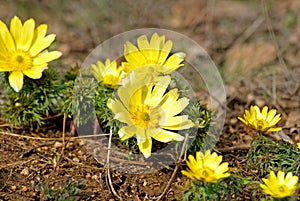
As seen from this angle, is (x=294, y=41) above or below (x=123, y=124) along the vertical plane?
above

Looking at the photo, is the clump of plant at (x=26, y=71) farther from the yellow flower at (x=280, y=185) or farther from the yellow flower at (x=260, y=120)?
the yellow flower at (x=280, y=185)

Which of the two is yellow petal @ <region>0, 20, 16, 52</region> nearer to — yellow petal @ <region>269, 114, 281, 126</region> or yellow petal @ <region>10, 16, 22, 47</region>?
yellow petal @ <region>10, 16, 22, 47</region>

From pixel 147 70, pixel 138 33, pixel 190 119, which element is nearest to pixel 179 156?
pixel 190 119

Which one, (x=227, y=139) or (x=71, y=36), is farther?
(x=71, y=36)

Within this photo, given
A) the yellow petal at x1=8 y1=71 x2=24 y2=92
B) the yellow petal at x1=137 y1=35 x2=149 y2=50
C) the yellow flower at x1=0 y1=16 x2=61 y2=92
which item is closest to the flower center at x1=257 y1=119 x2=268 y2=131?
the yellow petal at x1=137 y1=35 x2=149 y2=50

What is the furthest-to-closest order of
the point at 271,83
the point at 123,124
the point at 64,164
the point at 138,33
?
1. the point at 138,33
2. the point at 271,83
3. the point at 64,164
4. the point at 123,124

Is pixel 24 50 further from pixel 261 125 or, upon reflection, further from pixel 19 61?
pixel 261 125

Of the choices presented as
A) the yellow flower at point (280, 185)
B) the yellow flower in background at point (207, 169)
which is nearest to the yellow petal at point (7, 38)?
the yellow flower in background at point (207, 169)

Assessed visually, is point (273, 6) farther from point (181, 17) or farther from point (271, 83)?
point (271, 83)
